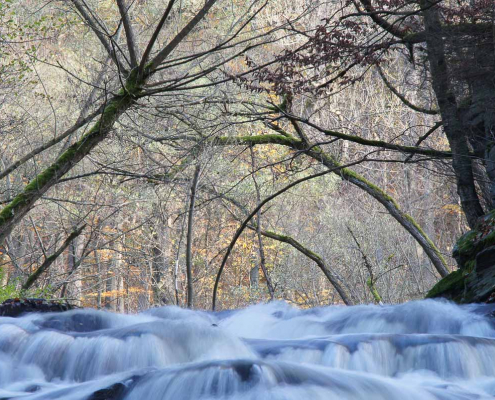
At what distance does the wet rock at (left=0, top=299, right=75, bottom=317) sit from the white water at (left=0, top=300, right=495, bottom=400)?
30 cm

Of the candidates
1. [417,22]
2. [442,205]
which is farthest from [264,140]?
[442,205]

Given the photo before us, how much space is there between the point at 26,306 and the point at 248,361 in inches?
130

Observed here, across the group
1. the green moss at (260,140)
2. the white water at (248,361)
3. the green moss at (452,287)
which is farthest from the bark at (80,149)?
the green moss at (452,287)

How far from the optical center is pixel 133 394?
3.47 metres

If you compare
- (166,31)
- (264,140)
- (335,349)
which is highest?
(166,31)

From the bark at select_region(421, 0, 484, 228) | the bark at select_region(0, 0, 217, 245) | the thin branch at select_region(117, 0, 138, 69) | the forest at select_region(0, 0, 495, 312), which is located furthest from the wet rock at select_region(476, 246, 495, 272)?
the thin branch at select_region(117, 0, 138, 69)

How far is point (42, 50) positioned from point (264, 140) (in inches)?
274

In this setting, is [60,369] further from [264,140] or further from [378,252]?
[378,252]

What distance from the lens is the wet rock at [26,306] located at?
5.72m

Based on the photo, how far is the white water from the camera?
347 centimetres

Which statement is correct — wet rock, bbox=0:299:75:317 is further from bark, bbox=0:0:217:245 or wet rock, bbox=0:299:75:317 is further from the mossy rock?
the mossy rock

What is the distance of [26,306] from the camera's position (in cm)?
591

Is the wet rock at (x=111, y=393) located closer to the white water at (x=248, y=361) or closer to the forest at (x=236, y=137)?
the white water at (x=248, y=361)

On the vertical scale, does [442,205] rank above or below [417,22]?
above
